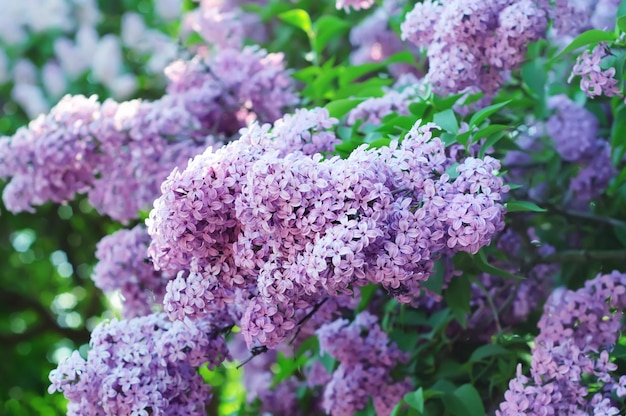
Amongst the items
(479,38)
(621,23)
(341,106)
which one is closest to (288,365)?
(341,106)

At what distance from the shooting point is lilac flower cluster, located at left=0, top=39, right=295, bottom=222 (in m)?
2.24

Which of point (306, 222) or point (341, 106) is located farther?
point (341, 106)

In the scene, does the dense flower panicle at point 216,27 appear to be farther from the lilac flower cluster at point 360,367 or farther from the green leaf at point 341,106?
the lilac flower cluster at point 360,367

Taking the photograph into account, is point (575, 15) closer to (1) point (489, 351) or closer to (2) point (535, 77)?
(2) point (535, 77)

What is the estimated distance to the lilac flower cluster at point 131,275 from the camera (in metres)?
2.25

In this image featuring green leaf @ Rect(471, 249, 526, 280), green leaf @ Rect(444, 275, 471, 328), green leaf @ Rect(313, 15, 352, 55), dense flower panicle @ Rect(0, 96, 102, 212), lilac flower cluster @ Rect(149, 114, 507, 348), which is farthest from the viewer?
green leaf @ Rect(313, 15, 352, 55)

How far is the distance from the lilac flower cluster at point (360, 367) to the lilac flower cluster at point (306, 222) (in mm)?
479

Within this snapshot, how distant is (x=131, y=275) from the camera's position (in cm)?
225

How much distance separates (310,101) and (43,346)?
8.47ft

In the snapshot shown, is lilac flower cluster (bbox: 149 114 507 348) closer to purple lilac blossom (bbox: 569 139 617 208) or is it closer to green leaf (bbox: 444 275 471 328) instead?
green leaf (bbox: 444 275 471 328)

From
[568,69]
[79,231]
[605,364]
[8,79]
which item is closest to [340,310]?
[605,364]

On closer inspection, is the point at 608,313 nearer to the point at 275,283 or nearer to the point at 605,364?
the point at 605,364

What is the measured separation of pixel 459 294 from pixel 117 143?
863 millimetres

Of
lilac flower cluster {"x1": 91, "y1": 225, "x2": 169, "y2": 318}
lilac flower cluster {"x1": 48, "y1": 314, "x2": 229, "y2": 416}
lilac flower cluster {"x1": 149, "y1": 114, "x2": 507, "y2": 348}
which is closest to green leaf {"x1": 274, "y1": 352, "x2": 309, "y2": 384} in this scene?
lilac flower cluster {"x1": 91, "y1": 225, "x2": 169, "y2": 318}
